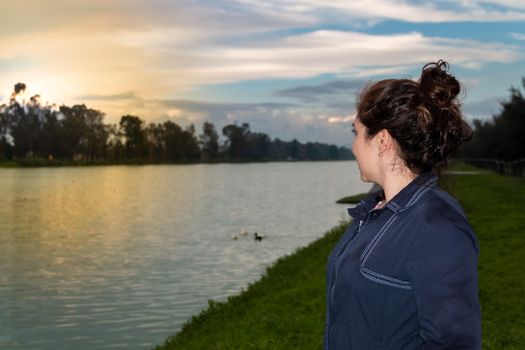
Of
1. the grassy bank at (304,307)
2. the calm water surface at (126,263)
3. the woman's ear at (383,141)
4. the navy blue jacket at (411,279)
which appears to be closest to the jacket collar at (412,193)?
the navy blue jacket at (411,279)

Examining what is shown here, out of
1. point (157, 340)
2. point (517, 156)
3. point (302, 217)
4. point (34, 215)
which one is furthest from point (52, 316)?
point (517, 156)

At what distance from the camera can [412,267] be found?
2.75 m

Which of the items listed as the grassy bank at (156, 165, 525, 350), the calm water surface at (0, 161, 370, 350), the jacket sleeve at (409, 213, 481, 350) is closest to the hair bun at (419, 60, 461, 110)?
the jacket sleeve at (409, 213, 481, 350)

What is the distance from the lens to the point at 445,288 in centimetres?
269

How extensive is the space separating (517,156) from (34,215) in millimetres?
40494

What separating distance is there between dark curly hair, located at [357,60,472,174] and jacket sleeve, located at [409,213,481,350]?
48 cm

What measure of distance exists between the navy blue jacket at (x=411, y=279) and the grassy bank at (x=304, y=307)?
463 cm

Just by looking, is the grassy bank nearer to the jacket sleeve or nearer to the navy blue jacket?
the navy blue jacket

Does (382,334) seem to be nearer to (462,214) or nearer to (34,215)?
(462,214)

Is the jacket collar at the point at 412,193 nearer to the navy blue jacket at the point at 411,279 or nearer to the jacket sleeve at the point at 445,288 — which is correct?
the navy blue jacket at the point at 411,279

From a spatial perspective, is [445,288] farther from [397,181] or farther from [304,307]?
[304,307]

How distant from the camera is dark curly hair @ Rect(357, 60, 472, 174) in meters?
3.04

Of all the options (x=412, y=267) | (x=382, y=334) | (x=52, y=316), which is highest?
(x=412, y=267)

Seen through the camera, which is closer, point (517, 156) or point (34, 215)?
point (34, 215)
